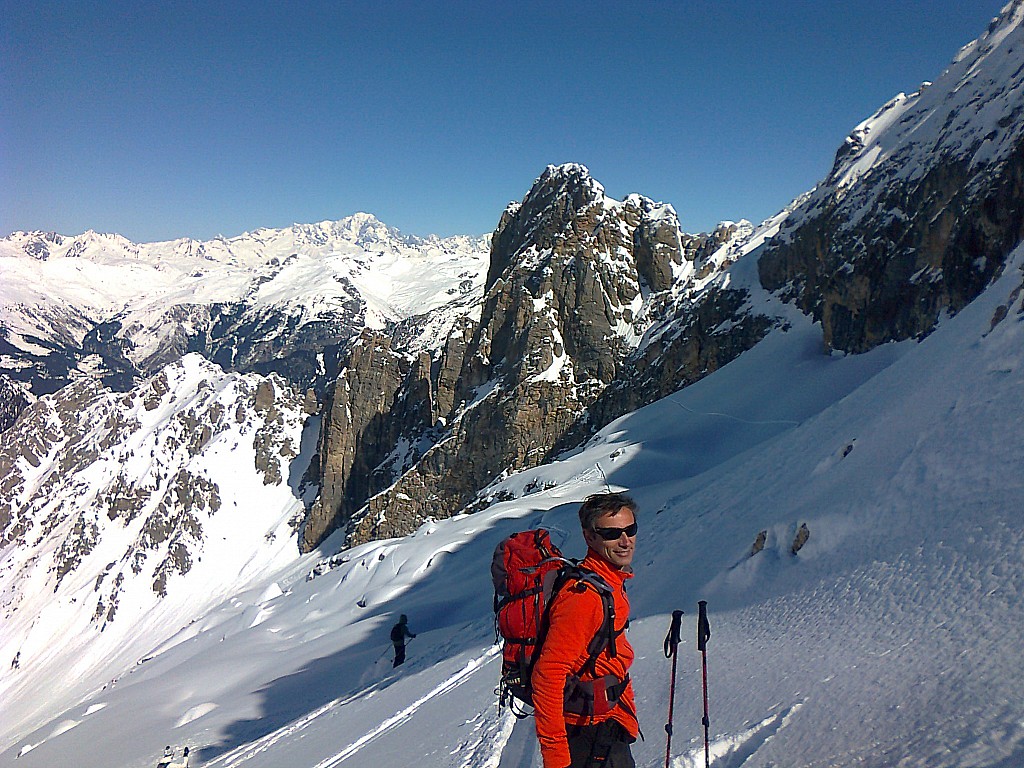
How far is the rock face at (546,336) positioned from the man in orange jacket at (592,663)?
1938 inches

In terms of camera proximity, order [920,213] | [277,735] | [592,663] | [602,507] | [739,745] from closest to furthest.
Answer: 1. [592,663]
2. [602,507]
3. [739,745]
4. [277,735]
5. [920,213]

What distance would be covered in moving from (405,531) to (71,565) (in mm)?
119664

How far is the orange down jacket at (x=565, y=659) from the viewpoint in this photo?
3127 mm

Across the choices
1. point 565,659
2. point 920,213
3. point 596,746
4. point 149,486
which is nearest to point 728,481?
point 596,746

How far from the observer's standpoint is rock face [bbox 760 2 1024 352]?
24.3 m

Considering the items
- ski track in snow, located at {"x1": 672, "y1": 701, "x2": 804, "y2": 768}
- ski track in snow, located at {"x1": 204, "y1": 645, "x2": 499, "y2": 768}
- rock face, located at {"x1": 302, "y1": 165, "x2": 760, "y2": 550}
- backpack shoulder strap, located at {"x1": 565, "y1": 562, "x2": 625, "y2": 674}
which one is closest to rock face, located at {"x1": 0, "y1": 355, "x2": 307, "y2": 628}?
rock face, located at {"x1": 302, "y1": 165, "x2": 760, "y2": 550}

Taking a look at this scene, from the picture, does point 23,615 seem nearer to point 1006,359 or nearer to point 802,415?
point 802,415

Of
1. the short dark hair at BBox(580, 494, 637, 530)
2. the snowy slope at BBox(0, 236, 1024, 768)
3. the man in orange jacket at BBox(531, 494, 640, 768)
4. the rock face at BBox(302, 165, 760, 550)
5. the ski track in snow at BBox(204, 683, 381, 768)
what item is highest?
the rock face at BBox(302, 165, 760, 550)

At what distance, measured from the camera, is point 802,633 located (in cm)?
580

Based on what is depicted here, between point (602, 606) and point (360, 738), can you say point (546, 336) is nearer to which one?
→ point (360, 738)

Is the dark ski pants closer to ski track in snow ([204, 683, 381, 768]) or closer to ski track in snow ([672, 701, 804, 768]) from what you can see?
ski track in snow ([672, 701, 804, 768])

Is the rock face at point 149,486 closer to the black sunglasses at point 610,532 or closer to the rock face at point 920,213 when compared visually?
the rock face at point 920,213

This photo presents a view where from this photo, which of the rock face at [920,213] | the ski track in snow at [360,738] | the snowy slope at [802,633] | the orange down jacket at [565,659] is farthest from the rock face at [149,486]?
the orange down jacket at [565,659]

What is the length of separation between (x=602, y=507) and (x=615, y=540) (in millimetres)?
204
